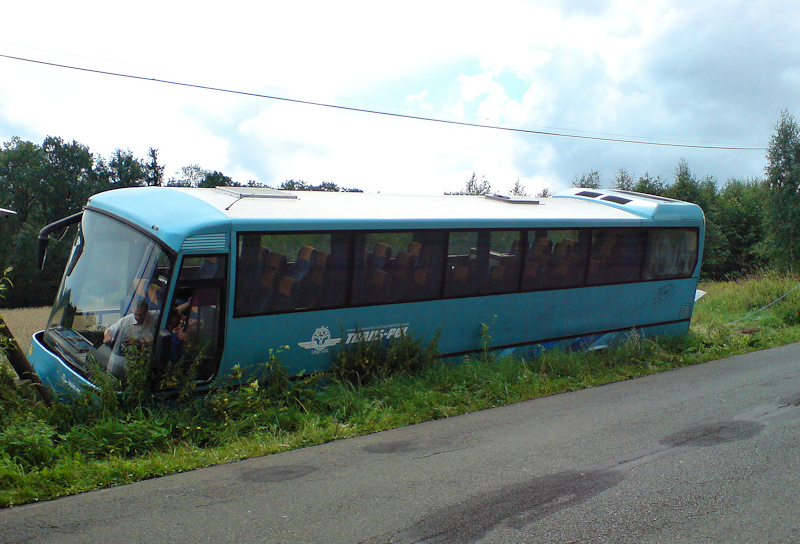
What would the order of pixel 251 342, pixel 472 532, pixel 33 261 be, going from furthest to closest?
pixel 33 261 → pixel 251 342 → pixel 472 532

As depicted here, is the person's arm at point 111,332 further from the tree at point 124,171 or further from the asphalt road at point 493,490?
the tree at point 124,171

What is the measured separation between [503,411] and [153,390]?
4027 mm

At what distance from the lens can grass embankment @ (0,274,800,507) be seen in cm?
531

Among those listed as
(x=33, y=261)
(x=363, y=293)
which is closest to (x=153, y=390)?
(x=363, y=293)

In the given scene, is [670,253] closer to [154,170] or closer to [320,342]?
[320,342]

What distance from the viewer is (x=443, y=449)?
20.0 ft

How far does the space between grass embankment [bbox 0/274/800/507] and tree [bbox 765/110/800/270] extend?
69.3 ft

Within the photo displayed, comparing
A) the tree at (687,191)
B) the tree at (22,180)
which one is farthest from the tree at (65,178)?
the tree at (687,191)

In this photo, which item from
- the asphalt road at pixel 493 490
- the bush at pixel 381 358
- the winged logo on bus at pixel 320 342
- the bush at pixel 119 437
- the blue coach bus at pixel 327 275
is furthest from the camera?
the bush at pixel 381 358

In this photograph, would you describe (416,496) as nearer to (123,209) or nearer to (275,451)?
(275,451)

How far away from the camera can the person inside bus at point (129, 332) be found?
6.43 m

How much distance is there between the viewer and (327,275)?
7871 millimetres

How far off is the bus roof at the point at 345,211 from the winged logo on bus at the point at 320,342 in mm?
1310

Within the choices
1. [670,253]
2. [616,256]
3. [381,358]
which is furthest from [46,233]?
[670,253]
